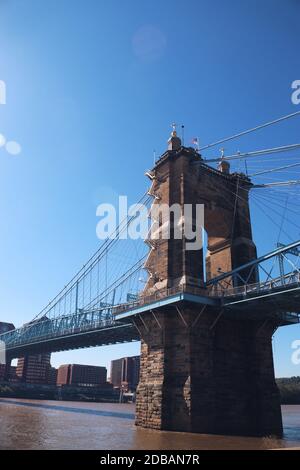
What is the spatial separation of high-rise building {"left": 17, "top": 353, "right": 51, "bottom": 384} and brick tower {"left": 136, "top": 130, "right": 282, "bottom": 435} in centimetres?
13249

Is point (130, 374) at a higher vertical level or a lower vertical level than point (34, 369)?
lower

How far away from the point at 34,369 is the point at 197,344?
472 feet

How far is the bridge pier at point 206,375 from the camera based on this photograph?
31781 millimetres

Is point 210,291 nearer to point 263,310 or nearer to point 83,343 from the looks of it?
point 263,310

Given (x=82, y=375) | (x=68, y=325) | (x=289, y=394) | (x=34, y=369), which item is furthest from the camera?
(x=82, y=375)

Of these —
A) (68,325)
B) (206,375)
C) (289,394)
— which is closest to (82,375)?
(289,394)

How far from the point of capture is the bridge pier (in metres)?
31.8

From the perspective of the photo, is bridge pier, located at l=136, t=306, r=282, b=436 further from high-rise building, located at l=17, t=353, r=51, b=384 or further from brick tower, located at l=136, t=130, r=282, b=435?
high-rise building, located at l=17, t=353, r=51, b=384

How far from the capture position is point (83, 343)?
230ft

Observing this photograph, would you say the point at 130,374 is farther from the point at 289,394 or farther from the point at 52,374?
the point at 289,394

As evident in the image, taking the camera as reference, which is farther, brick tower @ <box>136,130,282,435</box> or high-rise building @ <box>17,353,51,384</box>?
high-rise building @ <box>17,353,51,384</box>

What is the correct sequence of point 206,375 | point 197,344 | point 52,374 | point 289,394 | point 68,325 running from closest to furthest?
point 206,375 < point 197,344 < point 68,325 < point 289,394 < point 52,374

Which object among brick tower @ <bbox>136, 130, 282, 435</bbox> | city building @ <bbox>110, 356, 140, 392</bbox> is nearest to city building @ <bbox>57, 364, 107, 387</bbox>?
city building @ <bbox>110, 356, 140, 392</bbox>

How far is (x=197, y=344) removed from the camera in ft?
109
